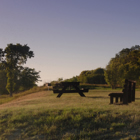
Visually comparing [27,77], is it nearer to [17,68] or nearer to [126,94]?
[17,68]

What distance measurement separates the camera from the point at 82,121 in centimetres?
783

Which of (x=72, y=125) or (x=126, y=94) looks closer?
(x=72, y=125)

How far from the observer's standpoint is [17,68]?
44594 millimetres

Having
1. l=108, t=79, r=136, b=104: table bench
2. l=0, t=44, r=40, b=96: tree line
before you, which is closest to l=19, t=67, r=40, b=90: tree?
l=0, t=44, r=40, b=96: tree line

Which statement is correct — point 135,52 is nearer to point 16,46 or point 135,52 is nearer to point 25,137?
point 16,46

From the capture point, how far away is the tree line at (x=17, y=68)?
41.3 m

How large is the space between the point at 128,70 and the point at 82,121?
3446 cm

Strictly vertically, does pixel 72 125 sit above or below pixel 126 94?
below

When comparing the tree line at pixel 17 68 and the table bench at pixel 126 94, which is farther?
the tree line at pixel 17 68

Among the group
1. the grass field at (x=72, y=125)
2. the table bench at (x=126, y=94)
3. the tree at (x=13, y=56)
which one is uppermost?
the tree at (x=13, y=56)

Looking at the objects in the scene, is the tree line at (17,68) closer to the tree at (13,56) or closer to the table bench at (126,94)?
the tree at (13,56)

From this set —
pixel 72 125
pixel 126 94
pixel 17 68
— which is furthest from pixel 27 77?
pixel 72 125

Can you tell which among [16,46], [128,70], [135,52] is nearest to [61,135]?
[128,70]

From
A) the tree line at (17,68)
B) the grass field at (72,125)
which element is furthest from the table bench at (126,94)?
the tree line at (17,68)
